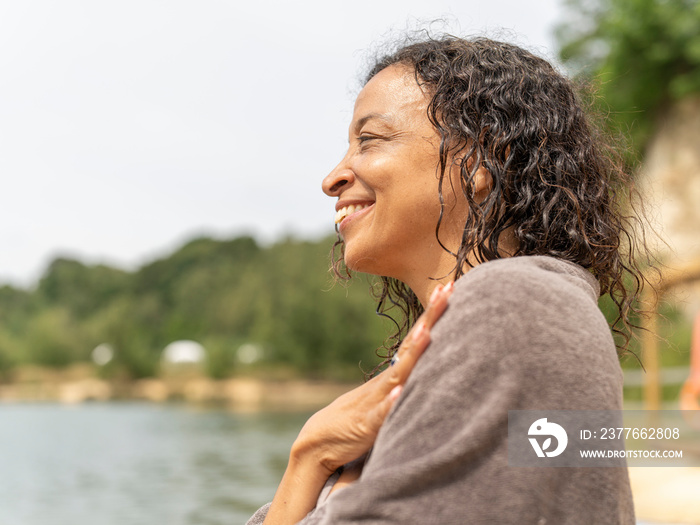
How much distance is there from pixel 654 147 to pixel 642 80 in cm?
218

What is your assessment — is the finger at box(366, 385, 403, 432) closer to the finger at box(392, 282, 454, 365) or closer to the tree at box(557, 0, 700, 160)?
the finger at box(392, 282, 454, 365)

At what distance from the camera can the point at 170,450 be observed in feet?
61.9

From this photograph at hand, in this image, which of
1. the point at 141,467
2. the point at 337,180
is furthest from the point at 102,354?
the point at 337,180

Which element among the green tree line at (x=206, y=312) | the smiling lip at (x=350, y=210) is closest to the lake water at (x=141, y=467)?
the green tree line at (x=206, y=312)

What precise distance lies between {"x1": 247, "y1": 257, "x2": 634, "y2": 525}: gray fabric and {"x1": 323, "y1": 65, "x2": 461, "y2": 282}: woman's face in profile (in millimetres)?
345

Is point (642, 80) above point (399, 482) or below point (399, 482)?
above

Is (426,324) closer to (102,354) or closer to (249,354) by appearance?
(249,354)

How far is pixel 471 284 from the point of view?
1.01 meters

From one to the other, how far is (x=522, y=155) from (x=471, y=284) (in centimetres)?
42

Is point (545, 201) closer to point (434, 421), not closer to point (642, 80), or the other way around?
point (434, 421)

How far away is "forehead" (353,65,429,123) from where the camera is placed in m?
1.39

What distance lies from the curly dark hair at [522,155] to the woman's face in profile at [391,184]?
0.09 ft

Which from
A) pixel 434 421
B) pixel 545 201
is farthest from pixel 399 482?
pixel 545 201

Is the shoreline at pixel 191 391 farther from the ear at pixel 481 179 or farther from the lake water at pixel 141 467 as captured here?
the ear at pixel 481 179
